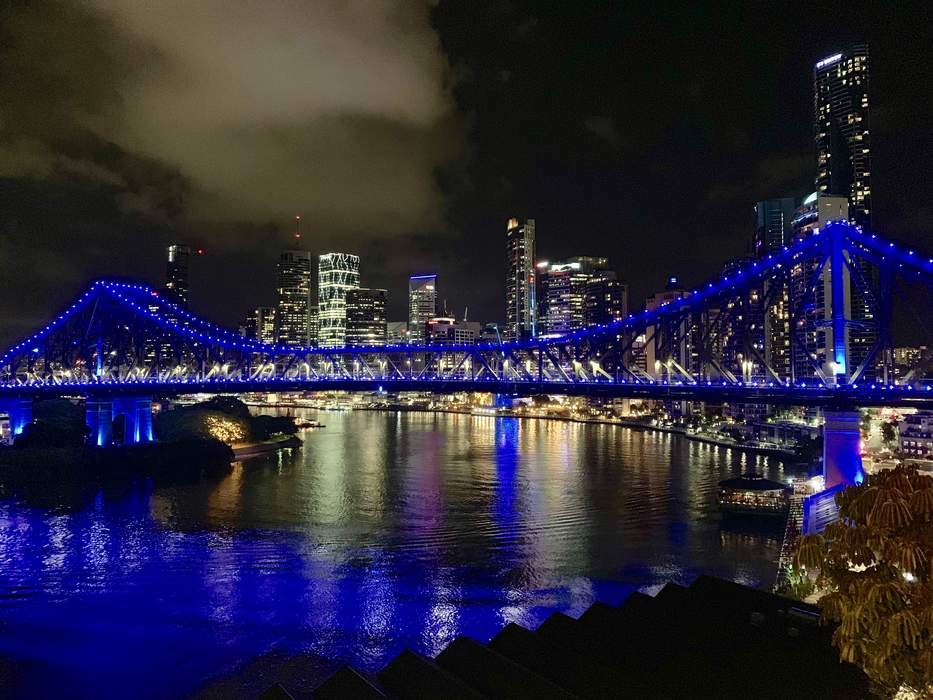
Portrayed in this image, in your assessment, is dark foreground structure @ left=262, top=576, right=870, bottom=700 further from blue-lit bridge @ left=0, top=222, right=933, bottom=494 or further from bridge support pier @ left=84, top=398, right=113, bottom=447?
bridge support pier @ left=84, top=398, right=113, bottom=447

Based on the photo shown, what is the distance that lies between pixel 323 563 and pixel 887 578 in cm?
2160

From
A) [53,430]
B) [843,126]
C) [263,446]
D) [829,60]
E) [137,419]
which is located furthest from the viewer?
[829,60]

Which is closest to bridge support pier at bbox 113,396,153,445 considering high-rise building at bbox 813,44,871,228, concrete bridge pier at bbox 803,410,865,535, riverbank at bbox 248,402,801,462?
concrete bridge pier at bbox 803,410,865,535

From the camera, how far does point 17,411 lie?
2279 inches

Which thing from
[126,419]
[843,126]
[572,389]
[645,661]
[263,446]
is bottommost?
[263,446]

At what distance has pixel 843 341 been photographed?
3206 cm

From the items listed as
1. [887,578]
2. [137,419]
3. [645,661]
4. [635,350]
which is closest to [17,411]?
[137,419]

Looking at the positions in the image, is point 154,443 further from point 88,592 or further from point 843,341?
point 843,341

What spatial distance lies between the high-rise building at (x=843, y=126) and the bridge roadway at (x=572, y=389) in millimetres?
146274

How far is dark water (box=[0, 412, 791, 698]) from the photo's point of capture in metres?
17.9

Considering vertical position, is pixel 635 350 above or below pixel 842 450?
above

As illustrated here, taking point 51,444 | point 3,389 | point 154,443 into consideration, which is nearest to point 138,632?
point 154,443

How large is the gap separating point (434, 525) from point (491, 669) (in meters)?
20.3

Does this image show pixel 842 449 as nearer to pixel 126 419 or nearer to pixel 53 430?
pixel 126 419
